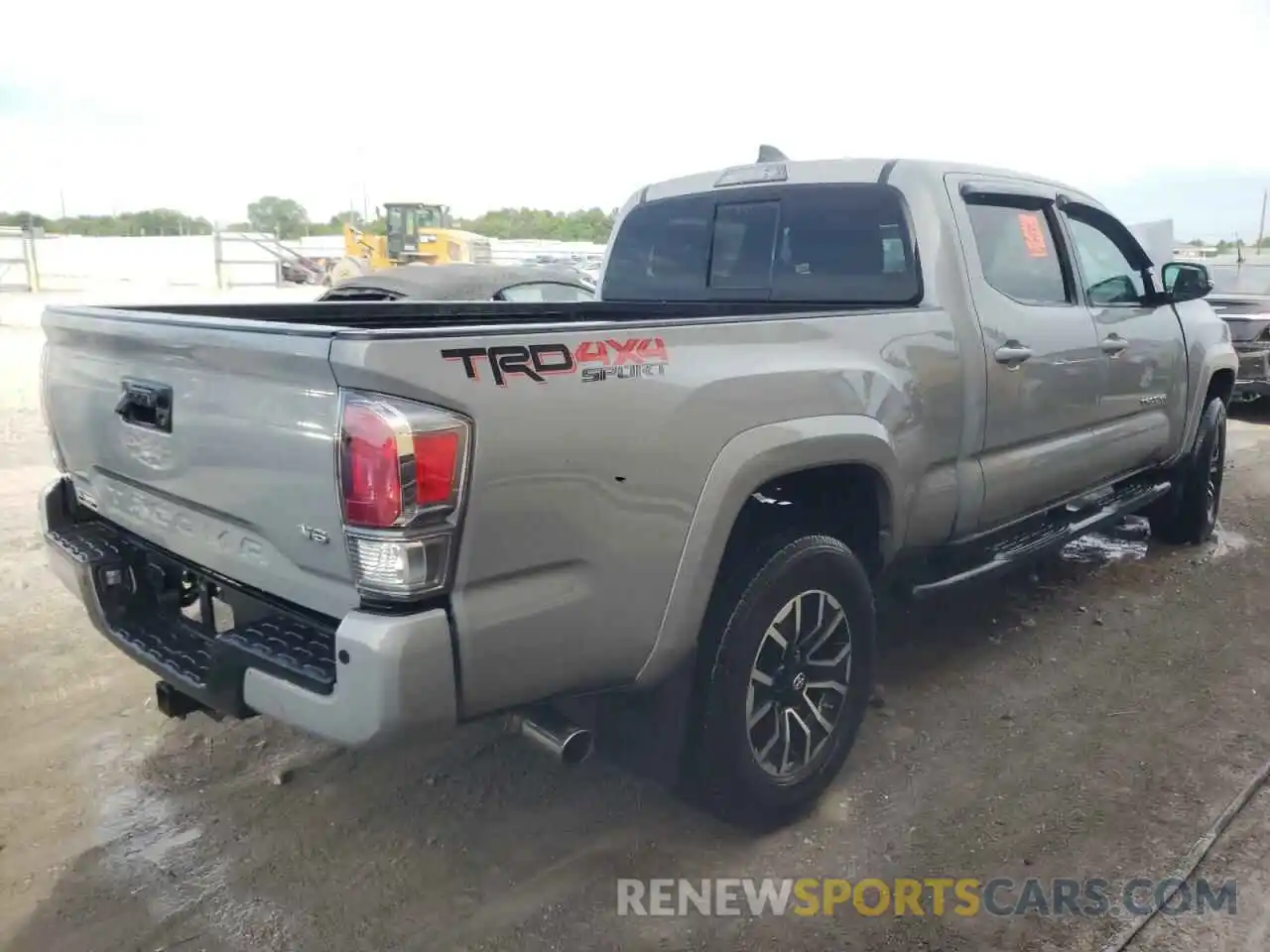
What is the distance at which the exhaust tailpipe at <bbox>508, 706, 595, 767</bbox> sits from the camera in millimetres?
2461

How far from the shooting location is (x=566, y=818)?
321cm

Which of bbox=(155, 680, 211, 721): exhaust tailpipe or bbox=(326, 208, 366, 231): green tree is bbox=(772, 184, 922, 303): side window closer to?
bbox=(155, 680, 211, 721): exhaust tailpipe

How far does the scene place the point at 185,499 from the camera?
2633 millimetres

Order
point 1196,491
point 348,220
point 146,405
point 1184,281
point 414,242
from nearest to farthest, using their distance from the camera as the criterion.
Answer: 1. point 146,405
2. point 1184,281
3. point 1196,491
4. point 414,242
5. point 348,220

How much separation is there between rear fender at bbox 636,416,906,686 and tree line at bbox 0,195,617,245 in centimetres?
3799

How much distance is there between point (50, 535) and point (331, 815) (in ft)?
3.98

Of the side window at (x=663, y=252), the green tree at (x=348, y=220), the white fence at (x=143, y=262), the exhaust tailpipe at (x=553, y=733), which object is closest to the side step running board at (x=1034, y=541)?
the side window at (x=663, y=252)

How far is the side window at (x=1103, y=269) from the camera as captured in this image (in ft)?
15.0

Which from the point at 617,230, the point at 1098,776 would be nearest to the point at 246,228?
the point at 617,230

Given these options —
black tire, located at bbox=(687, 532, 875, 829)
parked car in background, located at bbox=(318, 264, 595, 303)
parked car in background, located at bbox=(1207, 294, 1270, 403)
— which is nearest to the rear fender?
black tire, located at bbox=(687, 532, 875, 829)

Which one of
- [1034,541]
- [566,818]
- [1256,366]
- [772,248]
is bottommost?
[566,818]

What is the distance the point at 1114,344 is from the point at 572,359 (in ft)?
10.3

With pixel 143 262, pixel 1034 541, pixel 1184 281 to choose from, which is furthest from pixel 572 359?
pixel 143 262

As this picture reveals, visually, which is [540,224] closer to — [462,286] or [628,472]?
[462,286]
